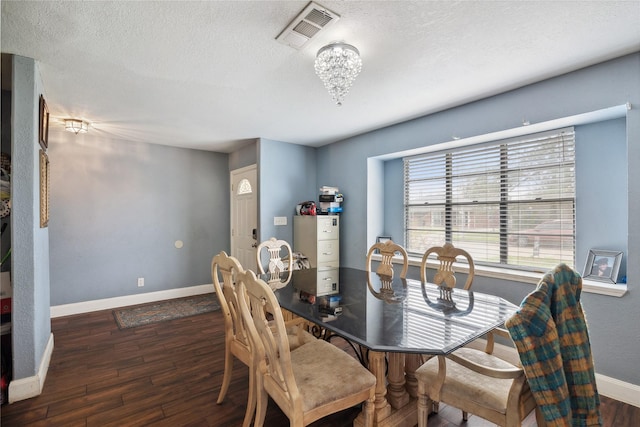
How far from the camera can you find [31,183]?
7.24ft

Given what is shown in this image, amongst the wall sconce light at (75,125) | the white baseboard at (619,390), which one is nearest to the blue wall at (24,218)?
the wall sconce light at (75,125)

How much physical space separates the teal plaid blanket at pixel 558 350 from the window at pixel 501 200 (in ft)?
6.09

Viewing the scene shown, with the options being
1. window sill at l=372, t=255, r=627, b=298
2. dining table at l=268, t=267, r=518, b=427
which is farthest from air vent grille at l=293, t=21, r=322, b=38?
window sill at l=372, t=255, r=627, b=298

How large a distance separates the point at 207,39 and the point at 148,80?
0.90 m

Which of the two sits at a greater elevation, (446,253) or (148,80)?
(148,80)

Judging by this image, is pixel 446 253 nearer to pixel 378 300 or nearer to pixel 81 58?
pixel 378 300

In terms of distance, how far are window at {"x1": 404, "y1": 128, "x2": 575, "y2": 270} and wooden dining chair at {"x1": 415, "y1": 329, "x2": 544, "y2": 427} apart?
1672 mm

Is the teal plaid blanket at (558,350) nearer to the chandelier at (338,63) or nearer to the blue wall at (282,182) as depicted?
the chandelier at (338,63)

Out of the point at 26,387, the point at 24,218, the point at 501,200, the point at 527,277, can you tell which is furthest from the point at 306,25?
the point at 26,387

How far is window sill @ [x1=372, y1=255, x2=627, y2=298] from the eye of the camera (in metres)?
2.18

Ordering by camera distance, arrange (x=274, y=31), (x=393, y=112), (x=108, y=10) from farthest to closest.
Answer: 1. (x=393, y=112)
2. (x=274, y=31)
3. (x=108, y=10)

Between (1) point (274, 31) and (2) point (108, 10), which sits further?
(1) point (274, 31)

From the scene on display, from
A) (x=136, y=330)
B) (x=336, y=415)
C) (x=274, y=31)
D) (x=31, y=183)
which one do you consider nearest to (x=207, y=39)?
(x=274, y=31)

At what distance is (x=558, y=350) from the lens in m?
1.12
